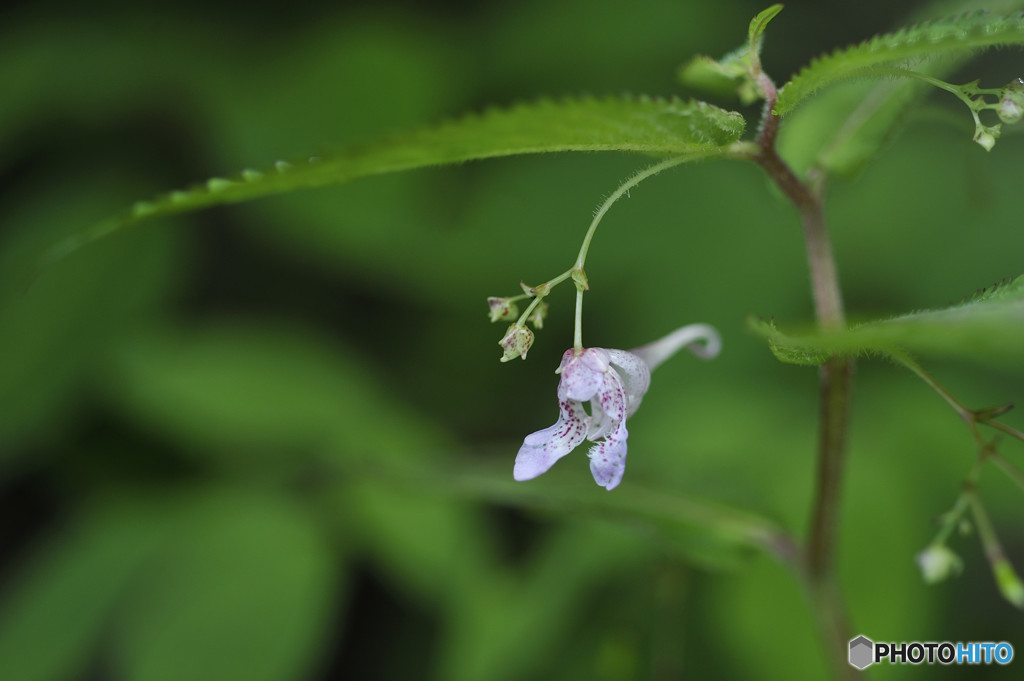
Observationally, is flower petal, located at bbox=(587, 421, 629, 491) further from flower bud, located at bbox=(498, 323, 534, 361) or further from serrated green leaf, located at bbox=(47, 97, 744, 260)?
serrated green leaf, located at bbox=(47, 97, 744, 260)

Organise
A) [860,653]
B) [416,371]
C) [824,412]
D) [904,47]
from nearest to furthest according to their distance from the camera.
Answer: [904,47]
[824,412]
[860,653]
[416,371]

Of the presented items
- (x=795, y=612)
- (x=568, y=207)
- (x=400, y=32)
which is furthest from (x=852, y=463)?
(x=400, y=32)

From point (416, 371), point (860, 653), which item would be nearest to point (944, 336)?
point (860, 653)

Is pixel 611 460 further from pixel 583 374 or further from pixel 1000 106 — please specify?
pixel 1000 106

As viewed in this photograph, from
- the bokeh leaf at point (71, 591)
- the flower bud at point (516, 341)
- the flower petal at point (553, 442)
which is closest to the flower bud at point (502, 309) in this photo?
the flower bud at point (516, 341)

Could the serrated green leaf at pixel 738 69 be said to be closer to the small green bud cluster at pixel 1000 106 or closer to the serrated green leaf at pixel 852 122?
the serrated green leaf at pixel 852 122

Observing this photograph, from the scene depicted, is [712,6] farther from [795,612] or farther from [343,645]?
[343,645]
